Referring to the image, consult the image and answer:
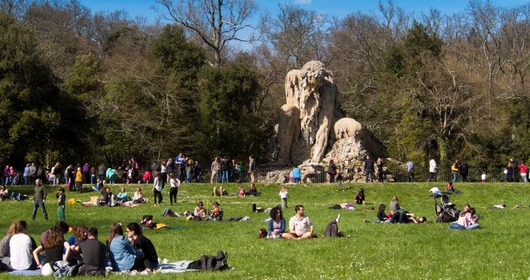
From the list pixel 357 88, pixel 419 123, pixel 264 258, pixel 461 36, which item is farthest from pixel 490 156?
pixel 264 258

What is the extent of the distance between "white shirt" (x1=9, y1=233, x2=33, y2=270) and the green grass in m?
3.15

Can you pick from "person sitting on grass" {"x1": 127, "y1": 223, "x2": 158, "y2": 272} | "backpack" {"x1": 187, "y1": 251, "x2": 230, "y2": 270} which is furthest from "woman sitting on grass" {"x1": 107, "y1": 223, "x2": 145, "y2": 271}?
"backpack" {"x1": 187, "y1": 251, "x2": 230, "y2": 270}

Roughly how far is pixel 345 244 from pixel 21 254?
7681 millimetres

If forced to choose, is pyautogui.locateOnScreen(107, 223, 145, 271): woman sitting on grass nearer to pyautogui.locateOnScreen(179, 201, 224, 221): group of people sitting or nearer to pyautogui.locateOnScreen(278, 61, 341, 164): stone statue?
pyautogui.locateOnScreen(179, 201, 224, 221): group of people sitting

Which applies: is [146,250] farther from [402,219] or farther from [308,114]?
[308,114]

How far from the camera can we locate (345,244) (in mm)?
19547

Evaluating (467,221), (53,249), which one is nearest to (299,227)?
(467,221)

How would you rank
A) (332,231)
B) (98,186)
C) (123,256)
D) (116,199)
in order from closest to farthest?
(123,256), (332,231), (116,199), (98,186)

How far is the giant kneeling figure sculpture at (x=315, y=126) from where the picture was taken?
50.7 metres

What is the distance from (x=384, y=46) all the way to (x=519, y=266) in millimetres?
61297

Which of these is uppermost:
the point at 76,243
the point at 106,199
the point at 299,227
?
the point at 106,199

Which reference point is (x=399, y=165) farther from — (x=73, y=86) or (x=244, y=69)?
(x=73, y=86)

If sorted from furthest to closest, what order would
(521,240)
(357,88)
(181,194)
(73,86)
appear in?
(357,88)
(73,86)
(181,194)
(521,240)

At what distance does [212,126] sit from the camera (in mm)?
56188
